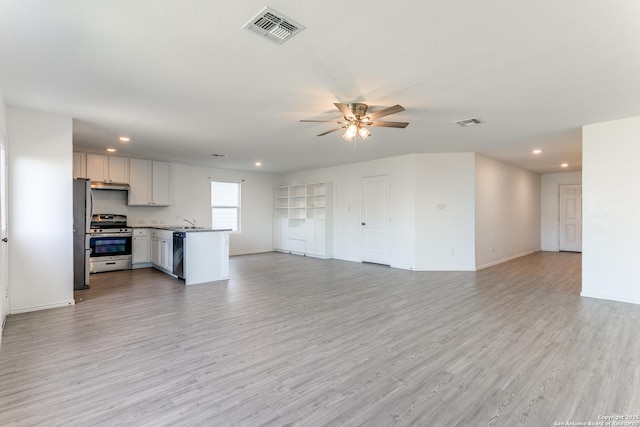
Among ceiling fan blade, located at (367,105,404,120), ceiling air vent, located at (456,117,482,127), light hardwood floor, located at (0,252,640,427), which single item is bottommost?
light hardwood floor, located at (0,252,640,427)

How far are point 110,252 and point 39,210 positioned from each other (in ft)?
9.62

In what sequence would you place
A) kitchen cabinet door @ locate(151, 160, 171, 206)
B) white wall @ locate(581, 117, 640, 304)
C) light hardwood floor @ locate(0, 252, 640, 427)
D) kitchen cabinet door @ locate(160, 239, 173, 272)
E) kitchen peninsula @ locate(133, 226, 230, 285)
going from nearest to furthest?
light hardwood floor @ locate(0, 252, 640, 427), white wall @ locate(581, 117, 640, 304), kitchen peninsula @ locate(133, 226, 230, 285), kitchen cabinet door @ locate(160, 239, 173, 272), kitchen cabinet door @ locate(151, 160, 171, 206)

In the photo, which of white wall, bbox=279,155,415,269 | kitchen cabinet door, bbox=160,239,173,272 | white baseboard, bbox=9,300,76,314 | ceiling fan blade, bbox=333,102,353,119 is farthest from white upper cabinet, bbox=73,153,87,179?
ceiling fan blade, bbox=333,102,353,119

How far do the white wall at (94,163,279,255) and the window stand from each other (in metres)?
0.17

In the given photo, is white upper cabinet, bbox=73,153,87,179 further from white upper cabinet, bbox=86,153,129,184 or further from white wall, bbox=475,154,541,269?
white wall, bbox=475,154,541,269

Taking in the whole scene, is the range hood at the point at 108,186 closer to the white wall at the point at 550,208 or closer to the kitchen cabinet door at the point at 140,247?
the kitchen cabinet door at the point at 140,247

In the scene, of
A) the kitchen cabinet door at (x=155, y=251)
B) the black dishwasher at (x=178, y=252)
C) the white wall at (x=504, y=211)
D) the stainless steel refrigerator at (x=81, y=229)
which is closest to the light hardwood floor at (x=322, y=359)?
the stainless steel refrigerator at (x=81, y=229)

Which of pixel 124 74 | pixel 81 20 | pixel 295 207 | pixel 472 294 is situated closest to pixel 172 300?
pixel 124 74

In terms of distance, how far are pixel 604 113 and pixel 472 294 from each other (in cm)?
290

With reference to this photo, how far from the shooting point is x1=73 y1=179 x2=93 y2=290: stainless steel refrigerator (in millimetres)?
4794

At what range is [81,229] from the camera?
4.86 m

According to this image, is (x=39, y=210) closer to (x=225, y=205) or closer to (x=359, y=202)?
(x=225, y=205)

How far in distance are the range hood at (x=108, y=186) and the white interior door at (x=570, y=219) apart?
12.1 m

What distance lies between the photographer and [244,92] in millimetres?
3301
